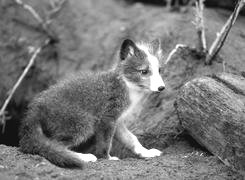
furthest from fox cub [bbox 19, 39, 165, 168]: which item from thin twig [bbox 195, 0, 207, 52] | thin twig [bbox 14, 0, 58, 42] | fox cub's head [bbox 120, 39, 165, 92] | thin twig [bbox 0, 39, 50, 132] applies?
thin twig [bbox 14, 0, 58, 42]

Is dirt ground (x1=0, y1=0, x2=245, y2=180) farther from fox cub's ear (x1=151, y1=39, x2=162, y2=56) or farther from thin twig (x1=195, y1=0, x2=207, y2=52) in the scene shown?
fox cub's ear (x1=151, y1=39, x2=162, y2=56)

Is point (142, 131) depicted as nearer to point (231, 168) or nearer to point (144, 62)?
point (144, 62)

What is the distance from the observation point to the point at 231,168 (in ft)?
16.5

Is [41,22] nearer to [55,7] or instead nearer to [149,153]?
[55,7]

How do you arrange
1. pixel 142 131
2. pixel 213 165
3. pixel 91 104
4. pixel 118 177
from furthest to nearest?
1. pixel 142 131
2. pixel 91 104
3. pixel 213 165
4. pixel 118 177

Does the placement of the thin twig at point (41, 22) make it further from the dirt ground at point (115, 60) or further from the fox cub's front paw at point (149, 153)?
the fox cub's front paw at point (149, 153)

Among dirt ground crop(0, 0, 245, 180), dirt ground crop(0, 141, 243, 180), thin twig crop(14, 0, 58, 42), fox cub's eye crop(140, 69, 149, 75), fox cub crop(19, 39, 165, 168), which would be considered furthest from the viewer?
thin twig crop(14, 0, 58, 42)

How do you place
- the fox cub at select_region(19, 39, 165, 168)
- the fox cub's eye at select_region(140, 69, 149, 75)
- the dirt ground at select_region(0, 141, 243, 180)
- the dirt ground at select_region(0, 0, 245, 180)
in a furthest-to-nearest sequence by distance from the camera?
1. the fox cub's eye at select_region(140, 69, 149, 75)
2. the fox cub at select_region(19, 39, 165, 168)
3. the dirt ground at select_region(0, 0, 245, 180)
4. the dirt ground at select_region(0, 141, 243, 180)

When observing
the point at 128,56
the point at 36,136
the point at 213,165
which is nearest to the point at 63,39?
the point at 128,56

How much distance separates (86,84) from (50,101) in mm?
588

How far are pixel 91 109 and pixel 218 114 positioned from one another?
164 centimetres

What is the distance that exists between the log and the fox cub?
443 mm

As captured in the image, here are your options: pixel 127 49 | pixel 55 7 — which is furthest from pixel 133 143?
pixel 55 7

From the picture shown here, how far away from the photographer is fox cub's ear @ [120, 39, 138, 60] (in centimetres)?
604
